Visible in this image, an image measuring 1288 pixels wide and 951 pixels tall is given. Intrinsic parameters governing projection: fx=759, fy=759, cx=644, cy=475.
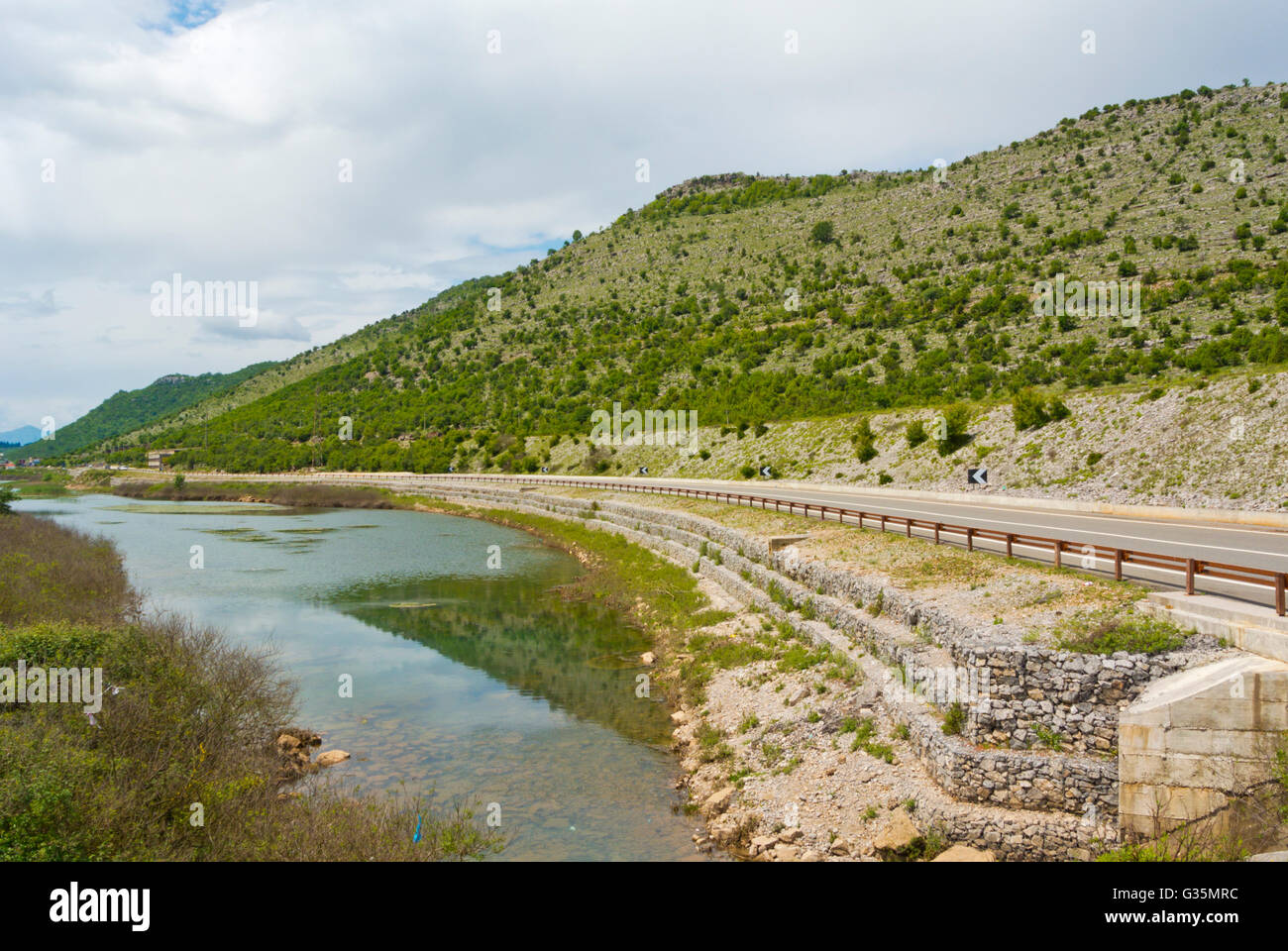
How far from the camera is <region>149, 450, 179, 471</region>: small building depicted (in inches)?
4730

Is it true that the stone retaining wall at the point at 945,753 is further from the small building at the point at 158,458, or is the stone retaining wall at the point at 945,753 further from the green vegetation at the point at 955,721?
the small building at the point at 158,458

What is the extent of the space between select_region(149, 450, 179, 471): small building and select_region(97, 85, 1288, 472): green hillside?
4610 millimetres

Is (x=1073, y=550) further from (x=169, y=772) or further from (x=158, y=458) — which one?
(x=158, y=458)

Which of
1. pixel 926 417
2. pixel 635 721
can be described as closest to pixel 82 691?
pixel 635 721

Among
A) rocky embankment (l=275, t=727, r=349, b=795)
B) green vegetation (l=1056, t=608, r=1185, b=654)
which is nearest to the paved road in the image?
green vegetation (l=1056, t=608, r=1185, b=654)

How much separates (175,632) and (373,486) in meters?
68.6

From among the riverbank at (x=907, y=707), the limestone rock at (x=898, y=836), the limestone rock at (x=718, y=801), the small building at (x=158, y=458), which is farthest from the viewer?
the small building at (x=158, y=458)

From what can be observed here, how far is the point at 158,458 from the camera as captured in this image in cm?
12094

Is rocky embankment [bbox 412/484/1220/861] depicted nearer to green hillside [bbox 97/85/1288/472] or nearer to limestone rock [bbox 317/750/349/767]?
limestone rock [bbox 317/750/349/767]

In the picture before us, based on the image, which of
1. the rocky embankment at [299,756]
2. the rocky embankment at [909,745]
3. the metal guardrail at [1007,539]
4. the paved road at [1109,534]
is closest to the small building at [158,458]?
the metal guardrail at [1007,539]

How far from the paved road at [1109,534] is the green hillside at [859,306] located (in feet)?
79.6

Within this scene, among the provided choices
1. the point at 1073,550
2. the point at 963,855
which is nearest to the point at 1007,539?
the point at 1073,550

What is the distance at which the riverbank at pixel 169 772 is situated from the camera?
338 inches
